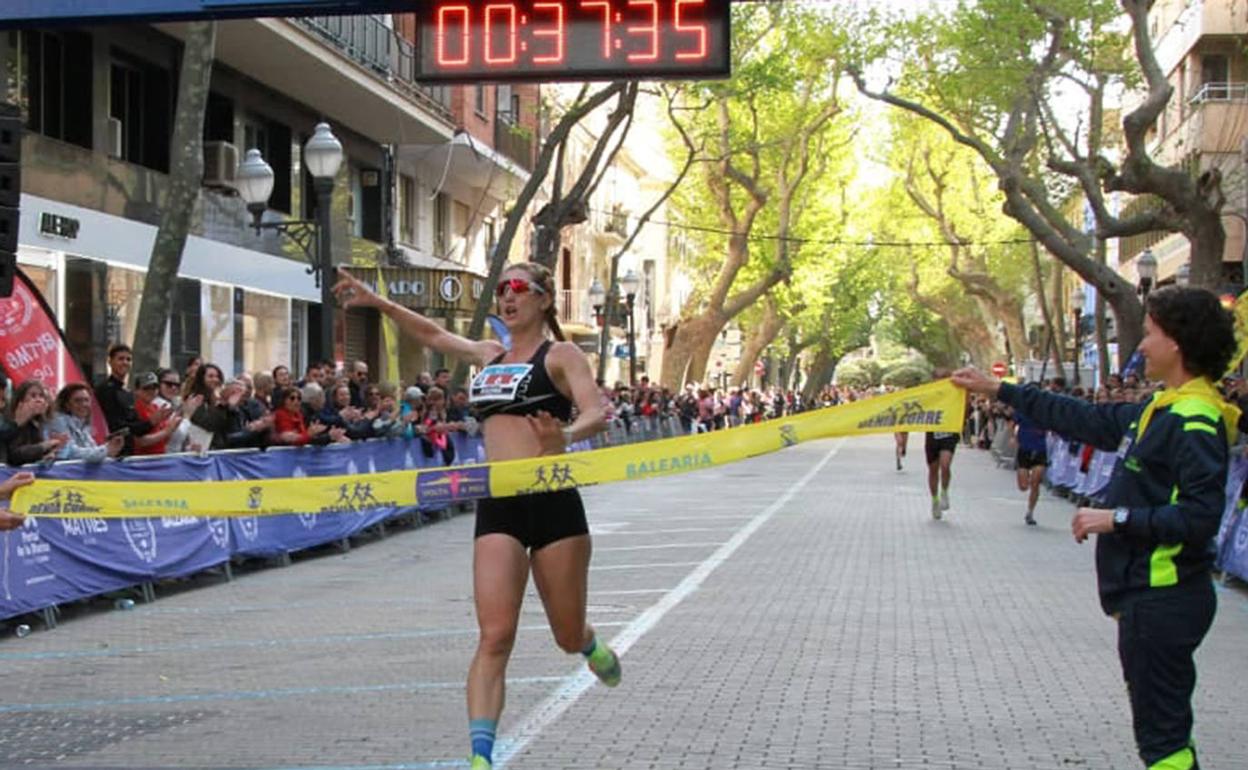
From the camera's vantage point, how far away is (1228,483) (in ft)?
37.9

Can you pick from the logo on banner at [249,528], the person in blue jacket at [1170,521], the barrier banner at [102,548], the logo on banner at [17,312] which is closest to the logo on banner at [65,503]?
the barrier banner at [102,548]

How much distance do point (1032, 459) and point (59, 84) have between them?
1250 centimetres

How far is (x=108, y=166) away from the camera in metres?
21.8

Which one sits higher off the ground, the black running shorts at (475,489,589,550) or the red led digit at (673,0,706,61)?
the red led digit at (673,0,706,61)

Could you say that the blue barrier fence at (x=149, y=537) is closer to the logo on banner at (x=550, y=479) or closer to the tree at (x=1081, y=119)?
the logo on banner at (x=550, y=479)

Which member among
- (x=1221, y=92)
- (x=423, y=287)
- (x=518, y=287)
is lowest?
(x=518, y=287)

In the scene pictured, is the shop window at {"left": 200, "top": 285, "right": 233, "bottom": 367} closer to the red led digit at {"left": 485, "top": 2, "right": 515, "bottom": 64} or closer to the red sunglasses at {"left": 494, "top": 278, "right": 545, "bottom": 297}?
the red led digit at {"left": 485, "top": 2, "right": 515, "bottom": 64}

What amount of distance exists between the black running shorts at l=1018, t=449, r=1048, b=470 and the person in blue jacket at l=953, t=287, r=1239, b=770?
14719 millimetres

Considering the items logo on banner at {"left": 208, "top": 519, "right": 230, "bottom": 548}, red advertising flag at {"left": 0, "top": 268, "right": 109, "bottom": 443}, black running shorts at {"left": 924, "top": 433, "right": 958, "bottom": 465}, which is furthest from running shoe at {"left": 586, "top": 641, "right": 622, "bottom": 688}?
black running shorts at {"left": 924, "top": 433, "right": 958, "bottom": 465}

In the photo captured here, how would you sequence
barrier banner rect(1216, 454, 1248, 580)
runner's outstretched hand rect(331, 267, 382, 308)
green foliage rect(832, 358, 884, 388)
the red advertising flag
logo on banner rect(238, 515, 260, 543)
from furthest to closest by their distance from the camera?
green foliage rect(832, 358, 884, 388)
the red advertising flag
logo on banner rect(238, 515, 260, 543)
barrier banner rect(1216, 454, 1248, 580)
runner's outstretched hand rect(331, 267, 382, 308)

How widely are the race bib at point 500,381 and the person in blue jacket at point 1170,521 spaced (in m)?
2.03

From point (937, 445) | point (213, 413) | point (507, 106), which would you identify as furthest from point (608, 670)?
point (507, 106)

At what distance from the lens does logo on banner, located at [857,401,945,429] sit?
604cm

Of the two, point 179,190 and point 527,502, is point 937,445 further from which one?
point 527,502
